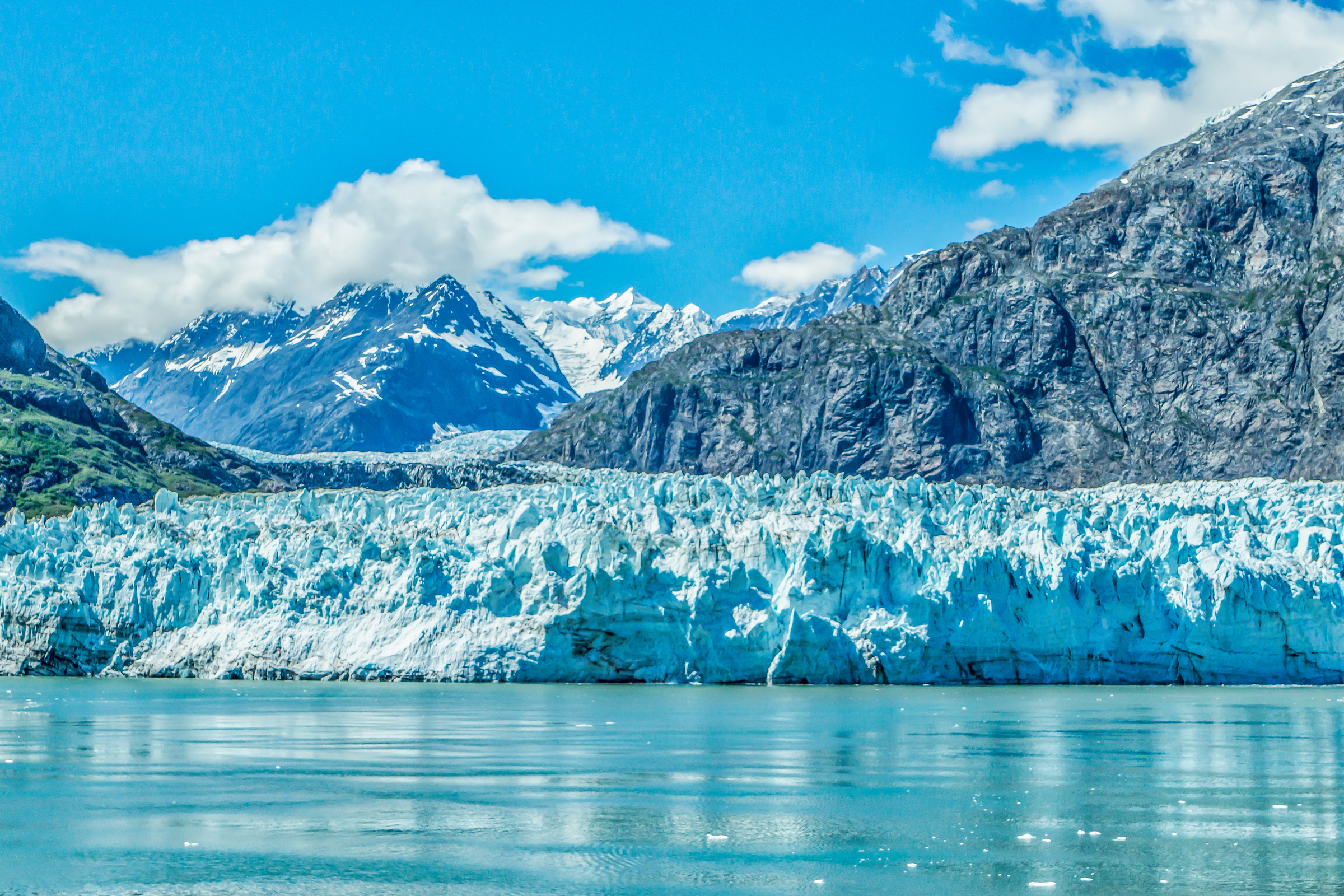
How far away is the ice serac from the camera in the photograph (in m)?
54.9

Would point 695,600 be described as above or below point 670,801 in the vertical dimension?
above

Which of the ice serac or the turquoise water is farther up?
the ice serac

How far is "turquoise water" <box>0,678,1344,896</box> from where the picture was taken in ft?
62.8

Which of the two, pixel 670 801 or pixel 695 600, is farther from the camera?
pixel 695 600

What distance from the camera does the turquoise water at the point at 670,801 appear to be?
19.2 meters

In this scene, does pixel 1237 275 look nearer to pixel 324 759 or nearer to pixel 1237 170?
pixel 1237 170

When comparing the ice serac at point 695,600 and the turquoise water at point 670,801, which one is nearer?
the turquoise water at point 670,801

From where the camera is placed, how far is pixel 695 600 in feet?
179

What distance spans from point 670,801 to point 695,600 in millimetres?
28586

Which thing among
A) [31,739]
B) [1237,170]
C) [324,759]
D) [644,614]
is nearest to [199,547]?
[644,614]

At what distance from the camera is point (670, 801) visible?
84.9 feet

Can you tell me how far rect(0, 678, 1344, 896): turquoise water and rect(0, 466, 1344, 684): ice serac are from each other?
830cm

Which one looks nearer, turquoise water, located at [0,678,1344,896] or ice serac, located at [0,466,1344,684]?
turquoise water, located at [0,678,1344,896]

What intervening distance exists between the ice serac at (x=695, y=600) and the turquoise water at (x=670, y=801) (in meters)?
8.30
